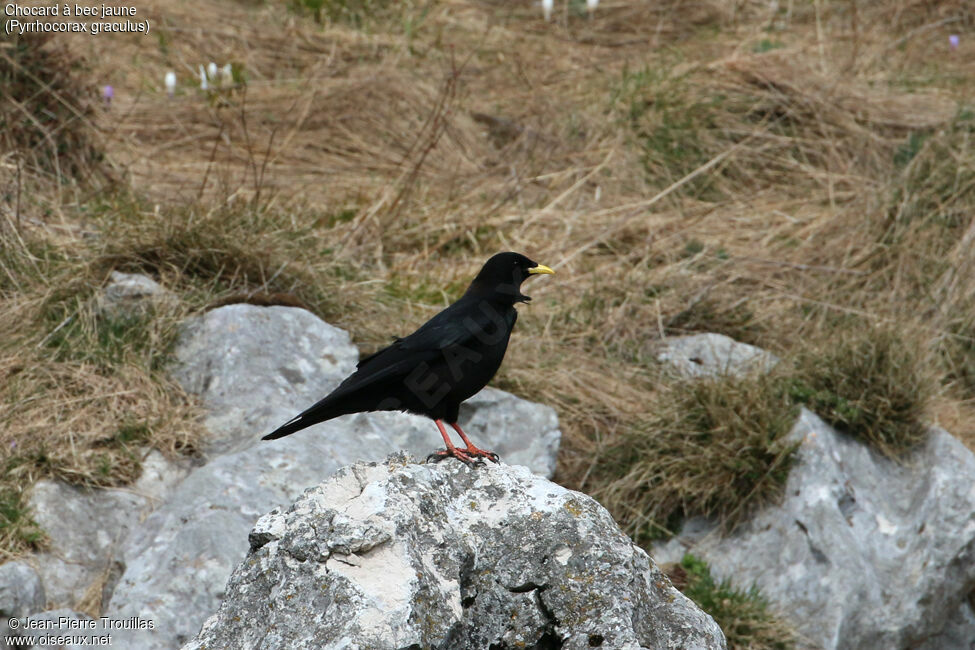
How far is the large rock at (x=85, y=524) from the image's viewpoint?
4156mm

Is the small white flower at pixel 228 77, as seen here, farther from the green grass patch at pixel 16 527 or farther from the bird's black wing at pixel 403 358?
the bird's black wing at pixel 403 358

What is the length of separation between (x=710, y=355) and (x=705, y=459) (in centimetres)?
99

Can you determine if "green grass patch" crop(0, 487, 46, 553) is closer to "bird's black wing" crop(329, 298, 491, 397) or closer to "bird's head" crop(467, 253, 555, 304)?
"bird's black wing" crop(329, 298, 491, 397)

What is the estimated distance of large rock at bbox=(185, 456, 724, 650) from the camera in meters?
2.21

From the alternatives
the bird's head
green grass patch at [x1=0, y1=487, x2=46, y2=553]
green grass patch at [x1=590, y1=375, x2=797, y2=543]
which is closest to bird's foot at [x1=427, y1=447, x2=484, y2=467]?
the bird's head

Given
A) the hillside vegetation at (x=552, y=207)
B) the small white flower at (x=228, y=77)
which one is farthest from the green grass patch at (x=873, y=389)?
the small white flower at (x=228, y=77)

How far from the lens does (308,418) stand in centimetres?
352

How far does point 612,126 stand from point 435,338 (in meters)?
4.98

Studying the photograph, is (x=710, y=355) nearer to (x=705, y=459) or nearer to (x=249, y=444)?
(x=705, y=459)

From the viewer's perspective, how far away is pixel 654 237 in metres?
7.20

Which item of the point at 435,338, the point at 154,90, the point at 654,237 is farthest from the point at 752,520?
the point at 154,90

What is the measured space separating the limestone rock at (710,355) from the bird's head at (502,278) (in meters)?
1.77

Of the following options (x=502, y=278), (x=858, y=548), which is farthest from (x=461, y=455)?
(x=858, y=548)

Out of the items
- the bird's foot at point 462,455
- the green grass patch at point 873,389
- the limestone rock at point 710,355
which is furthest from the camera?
the limestone rock at point 710,355
